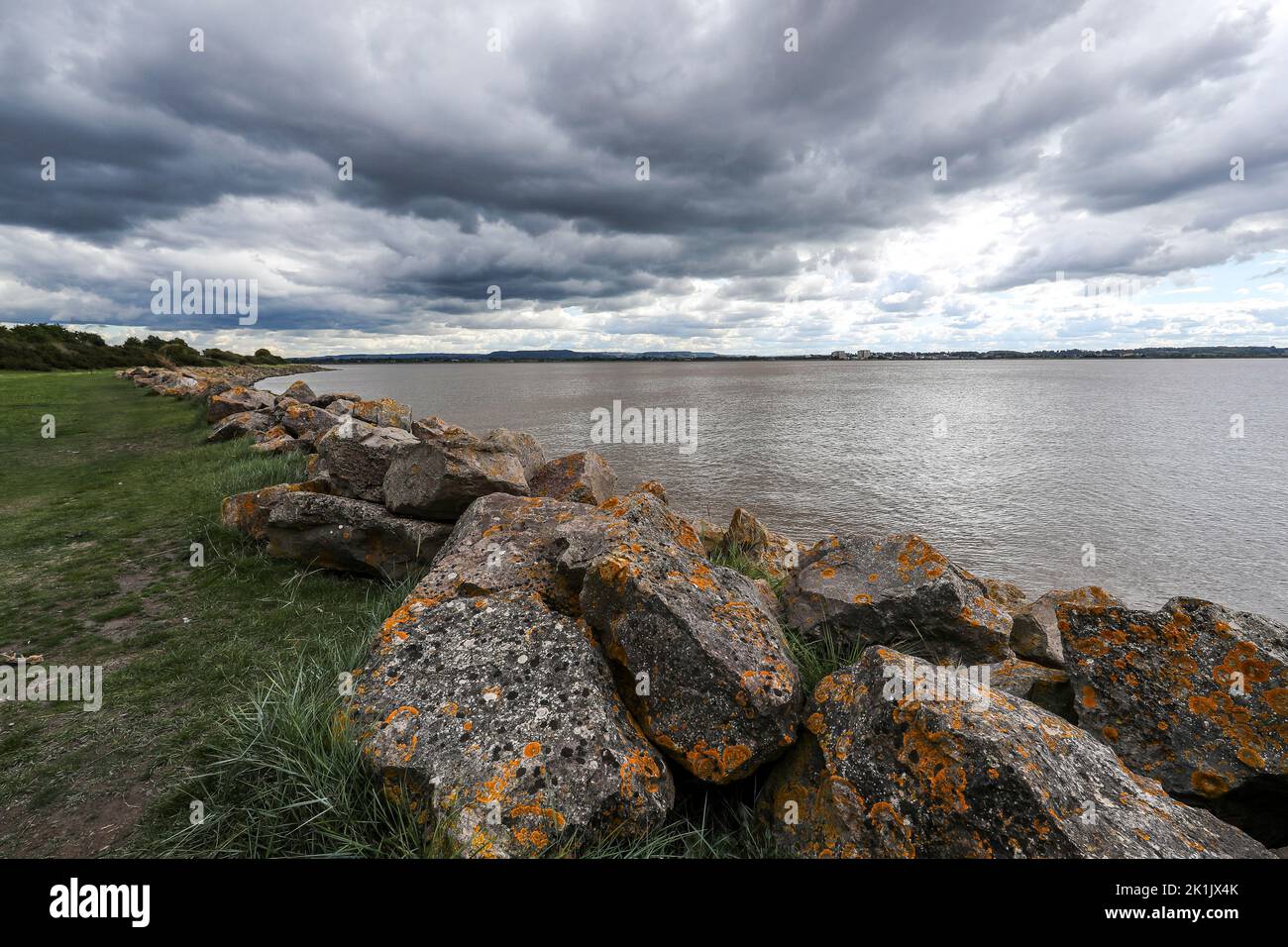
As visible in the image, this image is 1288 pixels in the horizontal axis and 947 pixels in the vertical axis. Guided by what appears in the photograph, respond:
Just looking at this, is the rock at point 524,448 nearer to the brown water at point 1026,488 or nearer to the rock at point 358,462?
the rock at point 358,462

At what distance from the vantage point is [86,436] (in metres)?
Result: 23.2

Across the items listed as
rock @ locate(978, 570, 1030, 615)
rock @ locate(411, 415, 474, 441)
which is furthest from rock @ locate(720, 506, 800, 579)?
rock @ locate(411, 415, 474, 441)

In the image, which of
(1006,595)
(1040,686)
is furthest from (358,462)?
(1006,595)

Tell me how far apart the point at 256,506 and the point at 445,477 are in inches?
162

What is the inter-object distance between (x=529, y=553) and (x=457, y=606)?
126 centimetres

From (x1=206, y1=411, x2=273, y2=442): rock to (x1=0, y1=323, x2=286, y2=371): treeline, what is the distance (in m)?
85.8

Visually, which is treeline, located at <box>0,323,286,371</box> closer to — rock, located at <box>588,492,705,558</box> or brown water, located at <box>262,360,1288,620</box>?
brown water, located at <box>262,360,1288,620</box>

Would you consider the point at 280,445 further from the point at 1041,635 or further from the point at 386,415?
the point at 1041,635

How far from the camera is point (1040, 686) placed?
546 cm

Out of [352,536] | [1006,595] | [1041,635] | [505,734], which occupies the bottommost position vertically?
[1006,595]

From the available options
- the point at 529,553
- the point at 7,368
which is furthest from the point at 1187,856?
the point at 7,368

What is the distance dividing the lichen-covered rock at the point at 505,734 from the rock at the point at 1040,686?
3.74 metres
